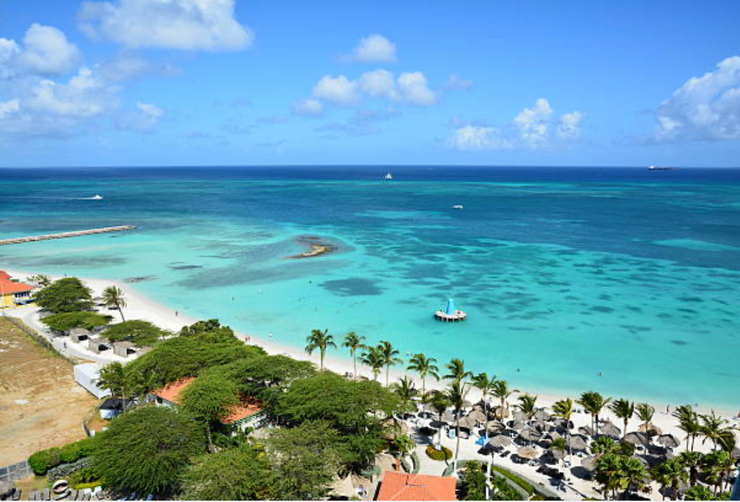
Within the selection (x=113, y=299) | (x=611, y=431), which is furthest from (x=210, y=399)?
(x=113, y=299)

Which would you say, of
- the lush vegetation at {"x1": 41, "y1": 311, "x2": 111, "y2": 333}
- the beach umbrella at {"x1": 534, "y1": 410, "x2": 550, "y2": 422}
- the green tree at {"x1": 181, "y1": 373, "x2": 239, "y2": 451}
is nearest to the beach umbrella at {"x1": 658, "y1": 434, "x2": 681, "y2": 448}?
the beach umbrella at {"x1": 534, "y1": 410, "x2": 550, "y2": 422}

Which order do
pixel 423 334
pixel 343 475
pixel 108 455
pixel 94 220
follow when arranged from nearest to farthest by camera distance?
pixel 108 455 < pixel 343 475 < pixel 423 334 < pixel 94 220

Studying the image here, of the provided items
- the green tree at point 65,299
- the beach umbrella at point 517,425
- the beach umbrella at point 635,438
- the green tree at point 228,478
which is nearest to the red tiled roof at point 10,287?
the green tree at point 65,299

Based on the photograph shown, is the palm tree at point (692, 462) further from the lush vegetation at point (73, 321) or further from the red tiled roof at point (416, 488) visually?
the lush vegetation at point (73, 321)

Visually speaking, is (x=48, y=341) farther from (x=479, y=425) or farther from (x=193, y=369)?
(x=479, y=425)

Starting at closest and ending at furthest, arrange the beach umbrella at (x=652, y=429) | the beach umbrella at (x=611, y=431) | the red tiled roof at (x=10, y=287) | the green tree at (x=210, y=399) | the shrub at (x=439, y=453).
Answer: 1. the green tree at (x=210, y=399)
2. the shrub at (x=439, y=453)
3. the beach umbrella at (x=611, y=431)
4. the beach umbrella at (x=652, y=429)
5. the red tiled roof at (x=10, y=287)

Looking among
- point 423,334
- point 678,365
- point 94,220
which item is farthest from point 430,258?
point 94,220

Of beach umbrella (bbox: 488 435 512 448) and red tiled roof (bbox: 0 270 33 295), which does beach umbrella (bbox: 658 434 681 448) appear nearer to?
beach umbrella (bbox: 488 435 512 448)
